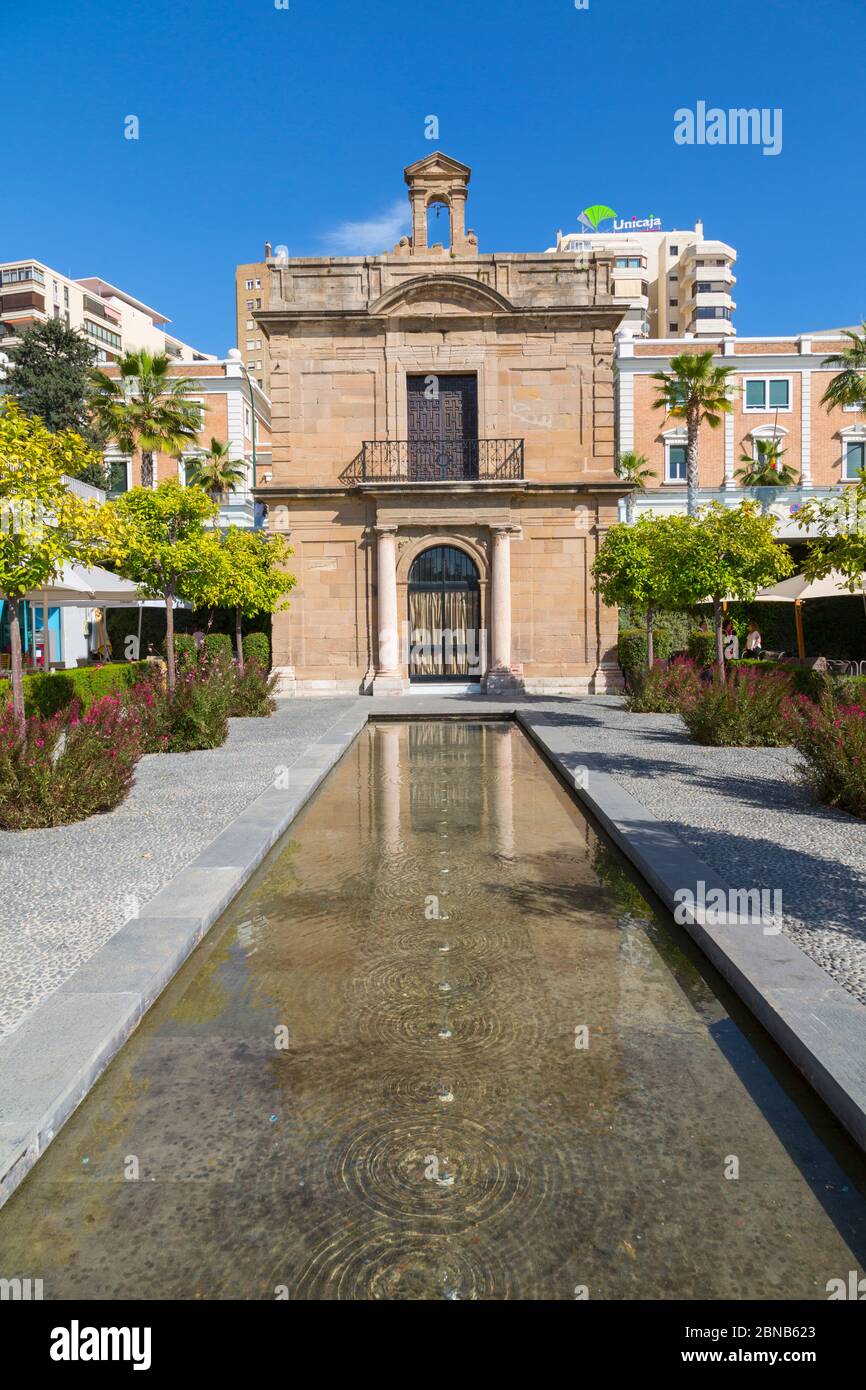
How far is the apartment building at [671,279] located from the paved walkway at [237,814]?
6377 centimetres

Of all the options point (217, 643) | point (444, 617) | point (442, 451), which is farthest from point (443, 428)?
point (217, 643)

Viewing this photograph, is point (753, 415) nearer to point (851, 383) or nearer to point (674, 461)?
point (674, 461)

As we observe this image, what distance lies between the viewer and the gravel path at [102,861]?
15.7 ft

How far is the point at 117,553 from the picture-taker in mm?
9648

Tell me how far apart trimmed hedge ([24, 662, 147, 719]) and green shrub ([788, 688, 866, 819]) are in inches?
369

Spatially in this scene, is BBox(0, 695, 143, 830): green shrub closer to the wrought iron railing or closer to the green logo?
the wrought iron railing

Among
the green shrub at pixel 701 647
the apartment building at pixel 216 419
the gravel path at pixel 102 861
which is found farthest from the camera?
the apartment building at pixel 216 419

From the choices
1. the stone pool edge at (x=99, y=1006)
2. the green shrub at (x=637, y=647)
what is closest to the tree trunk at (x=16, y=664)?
the stone pool edge at (x=99, y=1006)

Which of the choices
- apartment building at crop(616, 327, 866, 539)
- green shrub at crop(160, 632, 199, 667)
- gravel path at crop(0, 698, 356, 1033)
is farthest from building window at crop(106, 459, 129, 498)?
gravel path at crop(0, 698, 356, 1033)

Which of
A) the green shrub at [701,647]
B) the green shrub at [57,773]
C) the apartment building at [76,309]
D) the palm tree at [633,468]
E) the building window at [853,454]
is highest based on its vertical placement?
the apartment building at [76,309]

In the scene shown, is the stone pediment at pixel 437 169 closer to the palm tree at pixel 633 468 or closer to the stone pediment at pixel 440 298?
the stone pediment at pixel 440 298

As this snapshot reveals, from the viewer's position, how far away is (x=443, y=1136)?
10.7 ft

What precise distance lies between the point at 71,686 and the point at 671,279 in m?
81.5

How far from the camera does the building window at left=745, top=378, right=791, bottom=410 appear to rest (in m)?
39.2
